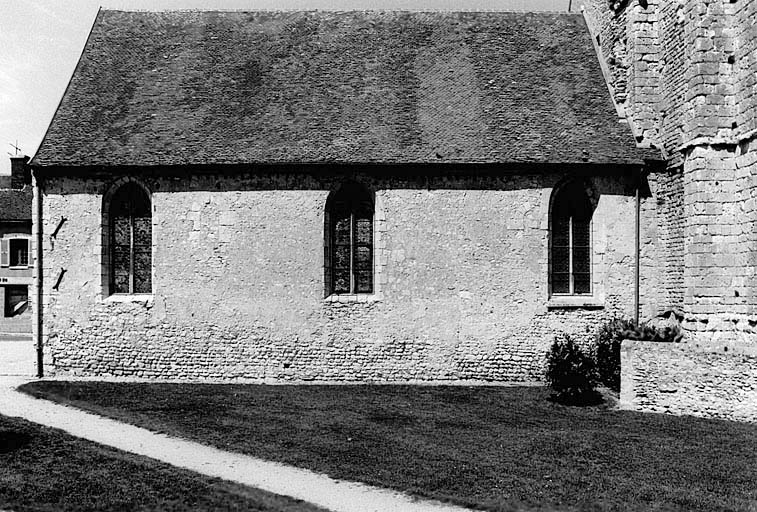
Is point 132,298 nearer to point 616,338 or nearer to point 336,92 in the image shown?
point 336,92

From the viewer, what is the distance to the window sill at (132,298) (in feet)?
56.7

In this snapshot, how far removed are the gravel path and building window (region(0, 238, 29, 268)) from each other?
2117 centimetres

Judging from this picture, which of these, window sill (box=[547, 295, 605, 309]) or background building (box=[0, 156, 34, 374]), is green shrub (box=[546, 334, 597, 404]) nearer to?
window sill (box=[547, 295, 605, 309])

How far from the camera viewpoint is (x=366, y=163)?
16562 mm

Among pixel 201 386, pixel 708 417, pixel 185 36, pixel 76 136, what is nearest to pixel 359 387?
pixel 201 386

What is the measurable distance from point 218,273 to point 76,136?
5.18 meters

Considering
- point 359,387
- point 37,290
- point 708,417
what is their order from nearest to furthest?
point 708,417 < point 359,387 < point 37,290

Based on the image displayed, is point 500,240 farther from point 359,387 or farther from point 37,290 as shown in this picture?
point 37,290

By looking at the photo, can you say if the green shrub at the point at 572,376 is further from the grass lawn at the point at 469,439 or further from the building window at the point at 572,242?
the building window at the point at 572,242

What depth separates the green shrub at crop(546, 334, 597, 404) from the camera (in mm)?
14617

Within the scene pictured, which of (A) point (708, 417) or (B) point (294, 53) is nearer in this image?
(A) point (708, 417)

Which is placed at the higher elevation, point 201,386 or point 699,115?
point 699,115

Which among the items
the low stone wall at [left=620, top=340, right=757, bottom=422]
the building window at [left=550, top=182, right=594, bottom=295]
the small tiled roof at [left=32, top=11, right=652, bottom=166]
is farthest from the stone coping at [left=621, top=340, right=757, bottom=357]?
the small tiled roof at [left=32, top=11, right=652, bottom=166]

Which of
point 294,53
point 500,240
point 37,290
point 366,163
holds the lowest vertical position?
point 37,290
